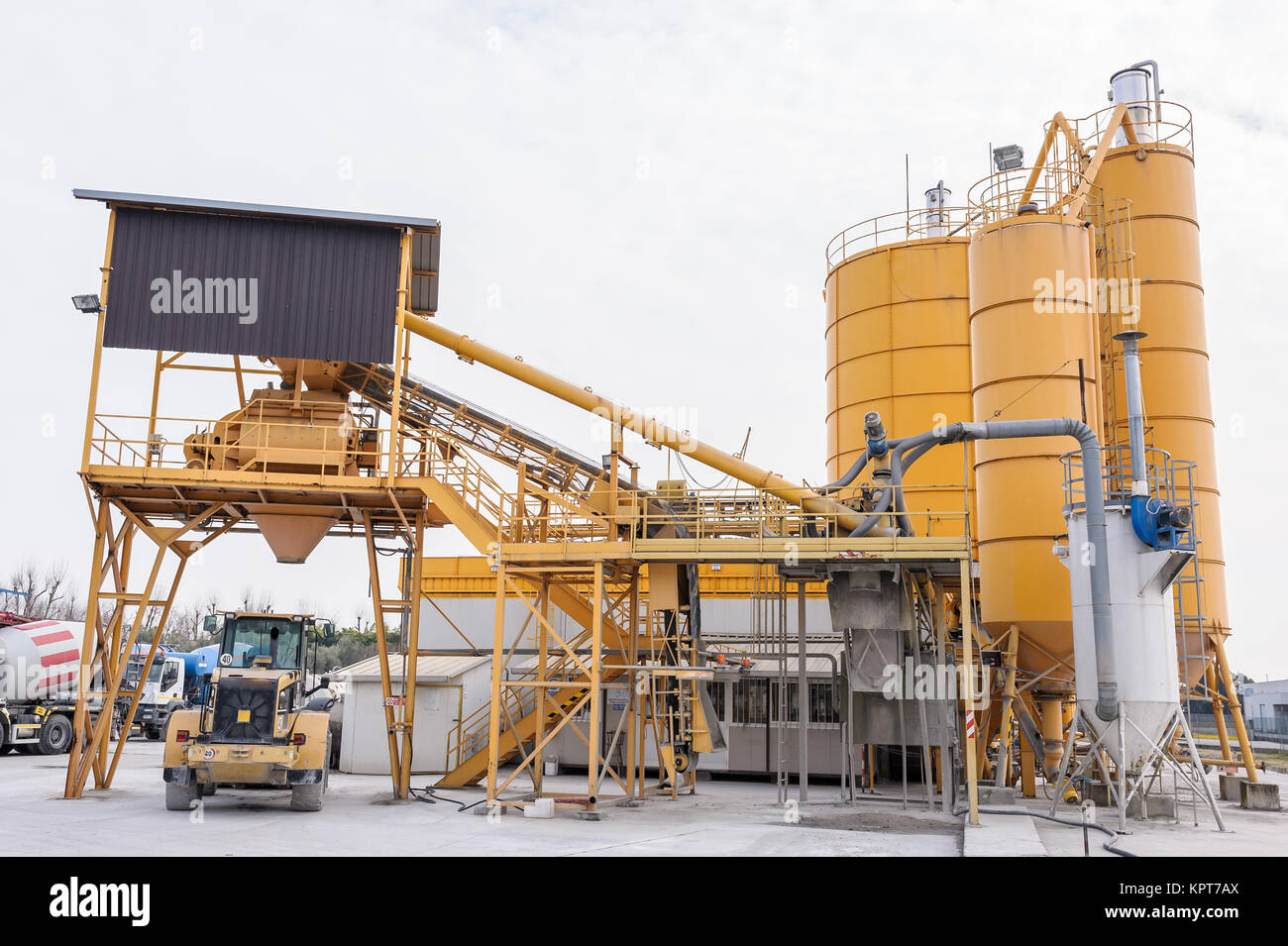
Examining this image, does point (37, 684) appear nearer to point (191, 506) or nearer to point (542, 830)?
point (191, 506)

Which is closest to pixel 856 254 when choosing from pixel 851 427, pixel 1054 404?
pixel 851 427

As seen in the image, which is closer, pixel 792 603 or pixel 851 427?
pixel 851 427

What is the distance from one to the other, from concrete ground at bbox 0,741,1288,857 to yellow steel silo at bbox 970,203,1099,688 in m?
3.69

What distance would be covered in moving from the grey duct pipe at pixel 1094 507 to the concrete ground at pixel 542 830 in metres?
2.31

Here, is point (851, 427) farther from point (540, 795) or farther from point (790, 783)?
point (540, 795)

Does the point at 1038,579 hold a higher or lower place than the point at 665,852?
higher

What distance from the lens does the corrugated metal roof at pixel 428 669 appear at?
2852 centimetres

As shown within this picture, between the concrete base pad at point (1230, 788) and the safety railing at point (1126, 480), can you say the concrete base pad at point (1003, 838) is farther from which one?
the concrete base pad at point (1230, 788)

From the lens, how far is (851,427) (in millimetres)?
27312

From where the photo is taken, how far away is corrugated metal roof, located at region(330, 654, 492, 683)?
93.6ft

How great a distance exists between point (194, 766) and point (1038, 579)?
49.6 ft

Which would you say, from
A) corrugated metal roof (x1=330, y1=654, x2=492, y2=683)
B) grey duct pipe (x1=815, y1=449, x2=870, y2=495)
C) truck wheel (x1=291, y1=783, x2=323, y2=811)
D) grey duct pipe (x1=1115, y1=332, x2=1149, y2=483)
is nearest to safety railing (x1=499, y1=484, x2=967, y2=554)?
grey duct pipe (x1=815, y1=449, x2=870, y2=495)

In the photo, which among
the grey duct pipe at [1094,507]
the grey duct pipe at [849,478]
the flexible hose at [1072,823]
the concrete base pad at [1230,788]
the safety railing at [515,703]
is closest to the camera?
the flexible hose at [1072,823]

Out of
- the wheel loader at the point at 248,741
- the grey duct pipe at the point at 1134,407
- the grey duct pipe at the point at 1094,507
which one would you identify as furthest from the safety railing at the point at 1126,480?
the wheel loader at the point at 248,741
